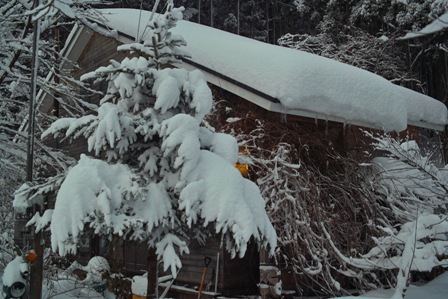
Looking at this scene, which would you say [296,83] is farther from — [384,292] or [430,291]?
[430,291]

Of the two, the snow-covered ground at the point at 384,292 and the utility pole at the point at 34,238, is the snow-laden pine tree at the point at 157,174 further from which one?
the snow-covered ground at the point at 384,292

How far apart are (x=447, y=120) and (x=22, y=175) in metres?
9.85

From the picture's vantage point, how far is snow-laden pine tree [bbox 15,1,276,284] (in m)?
4.55

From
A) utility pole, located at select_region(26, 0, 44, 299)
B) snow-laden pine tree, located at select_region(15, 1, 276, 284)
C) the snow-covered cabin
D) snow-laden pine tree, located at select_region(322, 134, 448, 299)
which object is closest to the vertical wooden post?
snow-laden pine tree, located at select_region(15, 1, 276, 284)

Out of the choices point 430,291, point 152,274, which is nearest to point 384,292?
point 430,291

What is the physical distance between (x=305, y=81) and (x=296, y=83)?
22 centimetres

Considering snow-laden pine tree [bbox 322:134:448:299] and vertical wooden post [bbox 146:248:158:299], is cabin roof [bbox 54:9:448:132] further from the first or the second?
vertical wooden post [bbox 146:248:158:299]

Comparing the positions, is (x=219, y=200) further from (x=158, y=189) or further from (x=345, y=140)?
(x=345, y=140)

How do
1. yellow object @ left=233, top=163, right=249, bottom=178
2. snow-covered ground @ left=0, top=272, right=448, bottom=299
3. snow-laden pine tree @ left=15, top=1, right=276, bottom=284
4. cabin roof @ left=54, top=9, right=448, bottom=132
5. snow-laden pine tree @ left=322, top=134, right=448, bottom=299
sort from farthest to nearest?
yellow object @ left=233, top=163, right=249, bottom=178 < cabin roof @ left=54, top=9, right=448, bottom=132 < snow-covered ground @ left=0, top=272, right=448, bottom=299 < snow-laden pine tree @ left=322, top=134, right=448, bottom=299 < snow-laden pine tree @ left=15, top=1, right=276, bottom=284

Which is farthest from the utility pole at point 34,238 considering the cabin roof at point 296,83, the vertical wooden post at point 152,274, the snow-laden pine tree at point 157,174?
the cabin roof at point 296,83

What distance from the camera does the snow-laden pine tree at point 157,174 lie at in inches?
179

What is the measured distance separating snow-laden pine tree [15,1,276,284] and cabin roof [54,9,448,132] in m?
2.41

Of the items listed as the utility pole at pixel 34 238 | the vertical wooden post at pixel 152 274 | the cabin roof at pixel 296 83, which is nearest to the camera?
the vertical wooden post at pixel 152 274

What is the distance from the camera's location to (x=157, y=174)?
5258 millimetres
